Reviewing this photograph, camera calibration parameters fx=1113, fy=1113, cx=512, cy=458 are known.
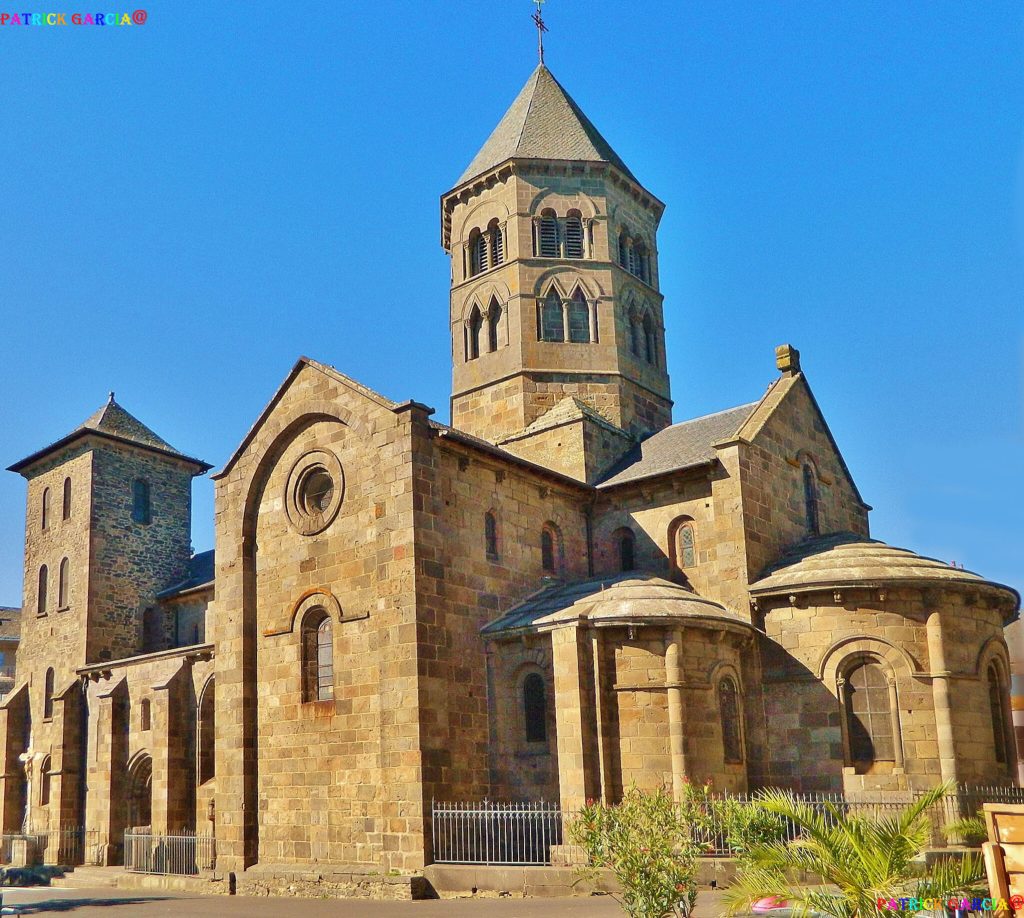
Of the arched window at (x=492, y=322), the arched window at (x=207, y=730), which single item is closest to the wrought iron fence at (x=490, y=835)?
the arched window at (x=207, y=730)

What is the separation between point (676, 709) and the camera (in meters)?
21.4

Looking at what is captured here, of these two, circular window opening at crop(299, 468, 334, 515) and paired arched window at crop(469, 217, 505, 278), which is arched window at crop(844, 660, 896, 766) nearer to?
circular window opening at crop(299, 468, 334, 515)

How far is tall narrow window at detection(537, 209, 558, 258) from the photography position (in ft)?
108

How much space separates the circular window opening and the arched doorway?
13042 millimetres

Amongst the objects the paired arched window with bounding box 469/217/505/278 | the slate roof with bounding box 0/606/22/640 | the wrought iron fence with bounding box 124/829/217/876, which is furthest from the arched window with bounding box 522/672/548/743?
the slate roof with bounding box 0/606/22/640

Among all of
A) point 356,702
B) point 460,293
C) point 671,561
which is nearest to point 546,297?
point 460,293

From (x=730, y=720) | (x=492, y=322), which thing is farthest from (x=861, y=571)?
(x=492, y=322)

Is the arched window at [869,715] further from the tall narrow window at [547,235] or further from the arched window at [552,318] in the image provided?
the tall narrow window at [547,235]

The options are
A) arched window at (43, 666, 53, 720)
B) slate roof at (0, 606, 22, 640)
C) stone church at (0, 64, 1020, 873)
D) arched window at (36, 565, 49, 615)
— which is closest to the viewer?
stone church at (0, 64, 1020, 873)

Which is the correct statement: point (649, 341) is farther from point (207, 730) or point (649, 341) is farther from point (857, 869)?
point (857, 869)

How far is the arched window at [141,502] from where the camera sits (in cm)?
4078

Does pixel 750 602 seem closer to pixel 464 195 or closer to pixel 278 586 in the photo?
pixel 278 586

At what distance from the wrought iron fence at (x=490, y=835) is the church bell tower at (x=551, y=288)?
39.8ft

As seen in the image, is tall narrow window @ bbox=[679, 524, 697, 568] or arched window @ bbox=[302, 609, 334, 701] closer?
arched window @ bbox=[302, 609, 334, 701]
